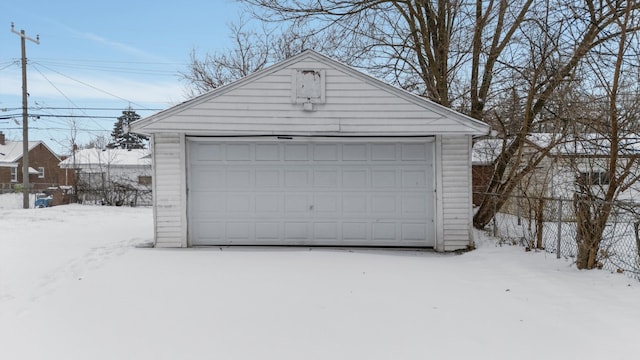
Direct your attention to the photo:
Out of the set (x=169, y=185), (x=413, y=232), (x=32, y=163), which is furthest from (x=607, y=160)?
(x=32, y=163)

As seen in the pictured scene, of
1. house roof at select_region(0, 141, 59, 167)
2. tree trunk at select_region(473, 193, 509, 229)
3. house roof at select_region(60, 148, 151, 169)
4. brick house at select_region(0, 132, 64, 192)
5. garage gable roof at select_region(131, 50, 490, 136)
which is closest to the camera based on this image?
garage gable roof at select_region(131, 50, 490, 136)

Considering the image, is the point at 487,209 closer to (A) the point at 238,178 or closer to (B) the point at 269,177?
(B) the point at 269,177

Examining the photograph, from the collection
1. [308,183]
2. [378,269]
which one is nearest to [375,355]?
[378,269]

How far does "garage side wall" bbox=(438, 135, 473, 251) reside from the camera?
840cm

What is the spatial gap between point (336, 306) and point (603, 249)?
4042mm

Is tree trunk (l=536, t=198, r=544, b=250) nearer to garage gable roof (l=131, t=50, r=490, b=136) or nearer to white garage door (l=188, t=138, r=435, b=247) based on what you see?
white garage door (l=188, t=138, r=435, b=247)

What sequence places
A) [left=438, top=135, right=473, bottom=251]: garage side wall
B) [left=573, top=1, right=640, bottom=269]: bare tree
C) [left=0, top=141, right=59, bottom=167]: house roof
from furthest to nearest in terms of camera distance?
[left=0, top=141, right=59, bottom=167]: house roof → [left=438, top=135, right=473, bottom=251]: garage side wall → [left=573, top=1, right=640, bottom=269]: bare tree

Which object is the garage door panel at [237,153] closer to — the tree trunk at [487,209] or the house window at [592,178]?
the tree trunk at [487,209]

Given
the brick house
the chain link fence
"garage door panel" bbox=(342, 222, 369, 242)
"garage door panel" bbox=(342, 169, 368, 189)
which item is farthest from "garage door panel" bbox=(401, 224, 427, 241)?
the brick house

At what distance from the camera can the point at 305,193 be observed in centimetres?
868

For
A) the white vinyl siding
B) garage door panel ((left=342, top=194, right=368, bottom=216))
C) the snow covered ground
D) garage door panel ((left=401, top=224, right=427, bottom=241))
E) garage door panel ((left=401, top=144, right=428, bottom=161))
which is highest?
the white vinyl siding

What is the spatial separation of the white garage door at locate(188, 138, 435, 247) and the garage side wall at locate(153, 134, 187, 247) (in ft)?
0.93

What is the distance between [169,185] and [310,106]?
320 cm

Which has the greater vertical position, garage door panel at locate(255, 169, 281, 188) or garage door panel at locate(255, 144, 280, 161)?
garage door panel at locate(255, 144, 280, 161)
